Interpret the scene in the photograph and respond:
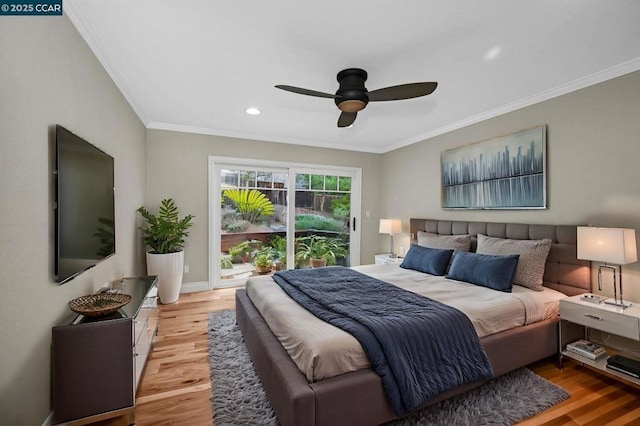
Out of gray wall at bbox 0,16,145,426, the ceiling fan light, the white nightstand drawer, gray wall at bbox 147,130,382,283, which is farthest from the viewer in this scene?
gray wall at bbox 147,130,382,283

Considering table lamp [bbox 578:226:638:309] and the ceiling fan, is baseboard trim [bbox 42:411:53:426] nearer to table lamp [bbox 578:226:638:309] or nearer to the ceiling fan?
the ceiling fan

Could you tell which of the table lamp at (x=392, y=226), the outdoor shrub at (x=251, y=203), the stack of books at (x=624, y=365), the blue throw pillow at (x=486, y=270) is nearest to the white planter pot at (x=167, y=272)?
the outdoor shrub at (x=251, y=203)

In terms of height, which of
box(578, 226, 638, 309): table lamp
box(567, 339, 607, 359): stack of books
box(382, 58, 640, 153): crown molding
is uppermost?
box(382, 58, 640, 153): crown molding

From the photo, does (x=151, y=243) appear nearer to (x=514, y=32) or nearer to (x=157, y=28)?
(x=157, y=28)

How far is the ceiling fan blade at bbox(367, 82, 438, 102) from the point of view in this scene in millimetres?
2195

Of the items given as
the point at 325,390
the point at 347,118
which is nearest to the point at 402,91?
the point at 347,118

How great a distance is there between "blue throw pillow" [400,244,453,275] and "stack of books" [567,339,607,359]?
1.23 metres

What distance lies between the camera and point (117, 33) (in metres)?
2.07

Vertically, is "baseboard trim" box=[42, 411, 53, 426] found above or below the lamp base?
below

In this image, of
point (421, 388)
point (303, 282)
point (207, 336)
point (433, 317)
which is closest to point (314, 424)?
point (421, 388)

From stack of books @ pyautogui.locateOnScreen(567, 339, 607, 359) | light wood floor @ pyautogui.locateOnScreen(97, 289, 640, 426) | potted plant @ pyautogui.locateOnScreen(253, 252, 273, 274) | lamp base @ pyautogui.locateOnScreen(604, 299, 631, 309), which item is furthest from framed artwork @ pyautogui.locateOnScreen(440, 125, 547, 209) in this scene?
potted plant @ pyautogui.locateOnScreen(253, 252, 273, 274)

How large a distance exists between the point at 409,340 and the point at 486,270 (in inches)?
57.9

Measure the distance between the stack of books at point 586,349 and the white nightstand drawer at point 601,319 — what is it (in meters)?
0.23

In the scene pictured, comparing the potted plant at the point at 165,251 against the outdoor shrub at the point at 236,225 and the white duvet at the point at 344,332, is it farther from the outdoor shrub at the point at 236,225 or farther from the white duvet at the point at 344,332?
the white duvet at the point at 344,332
